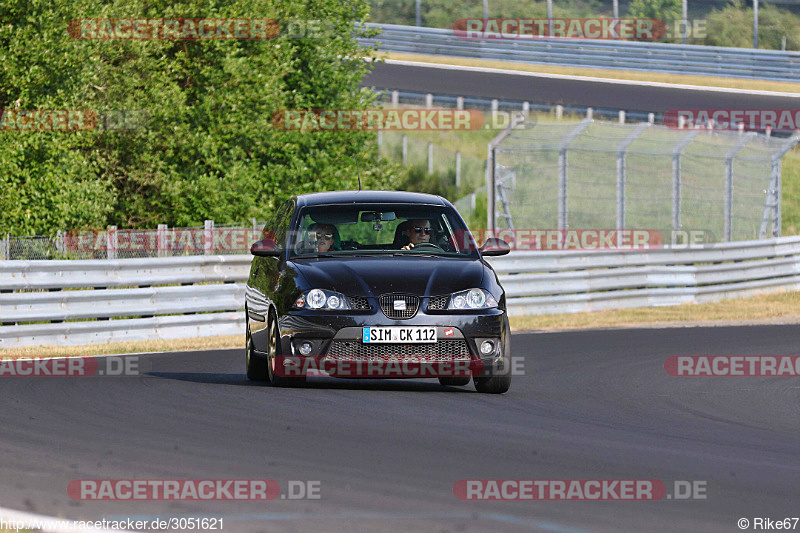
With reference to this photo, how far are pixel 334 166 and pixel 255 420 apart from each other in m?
21.4

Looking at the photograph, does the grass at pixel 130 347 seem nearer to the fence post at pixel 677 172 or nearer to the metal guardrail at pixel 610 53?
the fence post at pixel 677 172

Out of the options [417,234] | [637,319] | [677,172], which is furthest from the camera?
[677,172]

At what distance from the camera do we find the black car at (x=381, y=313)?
1040cm

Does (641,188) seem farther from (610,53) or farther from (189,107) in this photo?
(189,107)

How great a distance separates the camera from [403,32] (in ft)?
180

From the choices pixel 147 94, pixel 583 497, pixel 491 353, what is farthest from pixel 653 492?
pixel 147 94

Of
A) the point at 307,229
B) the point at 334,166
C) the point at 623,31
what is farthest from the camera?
the point at 623,31

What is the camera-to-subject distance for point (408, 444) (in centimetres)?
816

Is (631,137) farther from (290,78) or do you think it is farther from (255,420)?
(255,420)

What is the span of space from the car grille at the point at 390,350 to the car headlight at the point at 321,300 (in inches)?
10.6

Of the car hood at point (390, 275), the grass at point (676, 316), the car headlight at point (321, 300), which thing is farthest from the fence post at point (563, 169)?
the car headlight at point (321, 300)

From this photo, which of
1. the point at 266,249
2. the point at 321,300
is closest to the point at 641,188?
the point at 266,249

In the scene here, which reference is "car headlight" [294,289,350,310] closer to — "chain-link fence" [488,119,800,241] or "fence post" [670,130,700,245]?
"chain-link fence" [488,119,800,241]

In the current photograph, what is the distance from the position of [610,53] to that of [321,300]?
143ft
